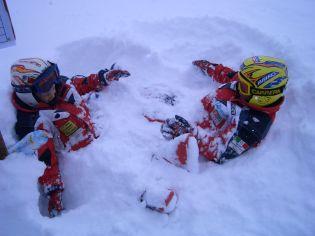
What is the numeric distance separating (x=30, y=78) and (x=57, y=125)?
0.59 m

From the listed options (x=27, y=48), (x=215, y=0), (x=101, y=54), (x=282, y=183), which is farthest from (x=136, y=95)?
(x=215, y=0)

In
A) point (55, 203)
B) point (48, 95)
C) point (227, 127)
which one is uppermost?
point (48, 95)

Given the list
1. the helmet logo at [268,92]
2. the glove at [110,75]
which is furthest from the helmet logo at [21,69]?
the helmet logo at [268,92]

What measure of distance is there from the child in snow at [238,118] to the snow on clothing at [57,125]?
97cm

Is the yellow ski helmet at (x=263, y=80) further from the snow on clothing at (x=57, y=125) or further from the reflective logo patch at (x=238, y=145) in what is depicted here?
the snow on clothing at (x=57, y=125)

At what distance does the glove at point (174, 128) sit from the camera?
10.8 feet

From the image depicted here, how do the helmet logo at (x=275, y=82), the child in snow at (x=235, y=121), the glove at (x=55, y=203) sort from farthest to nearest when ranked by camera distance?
the helmet logo at (x=275, y=82) < the child in snow at (x=235, y=121) < the glove at (x=55, y=203)

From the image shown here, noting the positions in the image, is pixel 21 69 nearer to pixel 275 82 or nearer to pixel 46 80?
pixel 46 80

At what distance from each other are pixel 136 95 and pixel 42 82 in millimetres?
1350

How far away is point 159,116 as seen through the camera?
11.9 ft

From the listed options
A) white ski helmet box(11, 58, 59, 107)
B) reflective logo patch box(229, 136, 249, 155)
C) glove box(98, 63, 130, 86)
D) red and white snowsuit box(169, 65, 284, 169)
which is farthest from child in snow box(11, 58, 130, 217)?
reflective logo patch box(229, 136, 249, 155)

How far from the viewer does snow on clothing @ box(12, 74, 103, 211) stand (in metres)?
2.74

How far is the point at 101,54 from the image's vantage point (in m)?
4.46

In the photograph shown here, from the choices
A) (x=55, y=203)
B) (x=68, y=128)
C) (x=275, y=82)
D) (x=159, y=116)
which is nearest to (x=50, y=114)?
(x=68, y=128)
